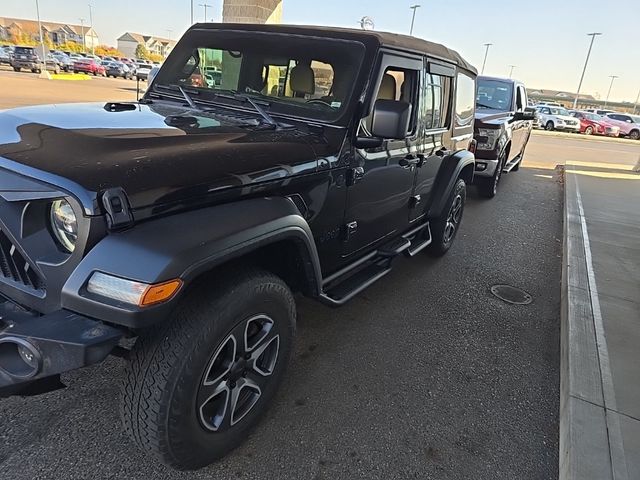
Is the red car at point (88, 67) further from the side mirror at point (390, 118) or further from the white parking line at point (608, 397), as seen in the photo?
the white parking line at point (608, 397)

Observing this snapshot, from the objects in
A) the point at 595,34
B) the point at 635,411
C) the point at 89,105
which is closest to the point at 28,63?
the point at 89,105

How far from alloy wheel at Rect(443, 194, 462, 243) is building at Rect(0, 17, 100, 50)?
107532mm

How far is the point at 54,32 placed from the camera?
110 meters

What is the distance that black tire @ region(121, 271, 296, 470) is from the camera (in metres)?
1.86

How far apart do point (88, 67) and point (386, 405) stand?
50606 millimetres

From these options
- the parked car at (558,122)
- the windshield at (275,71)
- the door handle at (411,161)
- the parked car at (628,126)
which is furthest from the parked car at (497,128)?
the parked car at (628,126)

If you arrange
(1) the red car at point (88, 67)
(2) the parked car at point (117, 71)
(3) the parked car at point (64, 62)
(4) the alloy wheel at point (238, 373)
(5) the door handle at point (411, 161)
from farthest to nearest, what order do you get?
(2) the parked car at point (117, 71) → (1) the red car at point (88, 67) → (3) the parked car at point (64, 62) → (5) the door handle at point (411, 161) → (4) the alloy wheel at point (238, 373)

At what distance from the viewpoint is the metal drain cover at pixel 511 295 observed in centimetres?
447

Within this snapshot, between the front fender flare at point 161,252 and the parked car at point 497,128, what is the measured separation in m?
6.72

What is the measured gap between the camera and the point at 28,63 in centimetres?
3488

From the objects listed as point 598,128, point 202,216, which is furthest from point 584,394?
point 598,128

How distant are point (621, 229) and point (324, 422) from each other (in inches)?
232

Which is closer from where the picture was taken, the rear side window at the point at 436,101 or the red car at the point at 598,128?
the rear side window at the point at 436,101

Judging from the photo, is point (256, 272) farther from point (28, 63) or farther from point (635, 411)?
point (28, 63)
